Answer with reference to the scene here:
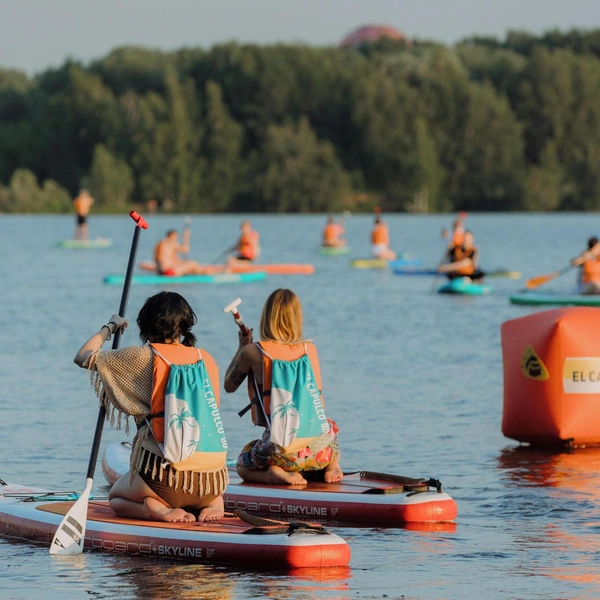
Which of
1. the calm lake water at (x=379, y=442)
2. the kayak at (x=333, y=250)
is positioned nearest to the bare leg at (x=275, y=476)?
the calm lake water at (x=379, y=442)

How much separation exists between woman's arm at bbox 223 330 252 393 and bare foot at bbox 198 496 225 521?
813mm

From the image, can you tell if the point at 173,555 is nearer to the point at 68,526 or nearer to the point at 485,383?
the point at 68,526

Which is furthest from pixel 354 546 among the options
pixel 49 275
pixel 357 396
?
pixel 49 275

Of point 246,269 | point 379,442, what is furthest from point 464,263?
point 379,442

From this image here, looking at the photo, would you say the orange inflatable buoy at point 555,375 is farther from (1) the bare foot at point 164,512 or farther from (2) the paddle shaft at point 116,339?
(1) the bare foot at point 164,512

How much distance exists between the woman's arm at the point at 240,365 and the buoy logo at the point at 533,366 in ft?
9.21

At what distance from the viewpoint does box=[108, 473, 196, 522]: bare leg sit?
6.76m

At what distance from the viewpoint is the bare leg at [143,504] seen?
22.2ft

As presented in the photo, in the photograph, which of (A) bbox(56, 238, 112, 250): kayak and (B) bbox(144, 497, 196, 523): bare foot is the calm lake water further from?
(A) bbox(56, 238, 112, 250): kayak

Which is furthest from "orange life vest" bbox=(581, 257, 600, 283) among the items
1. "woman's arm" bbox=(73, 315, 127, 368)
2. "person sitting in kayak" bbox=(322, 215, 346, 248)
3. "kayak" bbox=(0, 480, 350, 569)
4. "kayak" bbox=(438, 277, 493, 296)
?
"person sitting in kayak" bbox=(322, 215, 346, 248)

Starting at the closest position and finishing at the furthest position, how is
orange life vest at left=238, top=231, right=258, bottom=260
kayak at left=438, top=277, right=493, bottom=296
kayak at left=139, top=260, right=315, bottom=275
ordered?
kayak at left=438, top=277, right=493, bottom=296, kayak at left=139, top=260, right=315, bottom=275, orange life vest at left=238, top=231, right=258, bottom=260

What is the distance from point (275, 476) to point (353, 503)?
1.57 ft

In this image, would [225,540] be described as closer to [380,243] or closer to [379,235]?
[379,235]

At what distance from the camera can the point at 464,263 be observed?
25609mm
